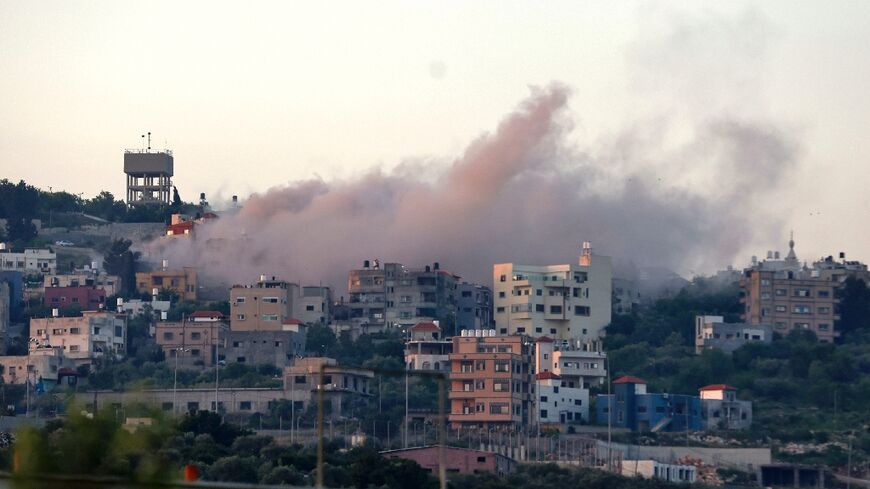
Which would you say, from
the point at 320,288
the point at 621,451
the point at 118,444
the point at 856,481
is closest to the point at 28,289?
the point at 320,288

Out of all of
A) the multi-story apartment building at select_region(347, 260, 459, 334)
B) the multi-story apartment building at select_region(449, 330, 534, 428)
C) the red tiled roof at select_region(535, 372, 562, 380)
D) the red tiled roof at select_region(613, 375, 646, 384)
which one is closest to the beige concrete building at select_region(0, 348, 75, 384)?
the multi-story apartment building at select_region(347, 260, 459, 334)

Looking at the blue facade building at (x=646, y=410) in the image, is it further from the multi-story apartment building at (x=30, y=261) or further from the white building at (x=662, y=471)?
the multi-story apartment building at (x=30, y=261)

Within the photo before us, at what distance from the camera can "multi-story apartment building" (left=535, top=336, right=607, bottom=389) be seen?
81.2 meters

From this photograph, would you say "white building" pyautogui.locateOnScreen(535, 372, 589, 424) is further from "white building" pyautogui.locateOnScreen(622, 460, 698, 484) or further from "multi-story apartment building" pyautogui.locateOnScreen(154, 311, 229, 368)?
"multi-story apartment building" pyautogui.locateOnScreen(154, 311, 229, 368)

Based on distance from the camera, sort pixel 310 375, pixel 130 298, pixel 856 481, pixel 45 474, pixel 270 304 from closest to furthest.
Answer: pixel 45 474 < pixel 856 481 < pixel 310 375 < pixel 270 304 < pixel 130 298

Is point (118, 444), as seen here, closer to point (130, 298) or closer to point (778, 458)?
point (778, 458)

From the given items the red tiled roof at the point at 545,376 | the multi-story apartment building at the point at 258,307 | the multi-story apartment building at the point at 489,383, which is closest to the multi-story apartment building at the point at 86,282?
the multi-story apartment building at the point at 258,307

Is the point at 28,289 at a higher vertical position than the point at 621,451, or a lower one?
higher

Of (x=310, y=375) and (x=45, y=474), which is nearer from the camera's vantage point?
(x=45, y=474)

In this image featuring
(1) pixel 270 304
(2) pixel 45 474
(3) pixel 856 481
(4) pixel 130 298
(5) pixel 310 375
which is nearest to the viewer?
(2) pixel 45 474

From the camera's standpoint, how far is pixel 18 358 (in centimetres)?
8381

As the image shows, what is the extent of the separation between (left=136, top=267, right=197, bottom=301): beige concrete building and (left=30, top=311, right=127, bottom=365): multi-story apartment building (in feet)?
32.6

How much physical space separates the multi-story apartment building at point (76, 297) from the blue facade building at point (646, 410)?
3055cm

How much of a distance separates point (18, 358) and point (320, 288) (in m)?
15.9
